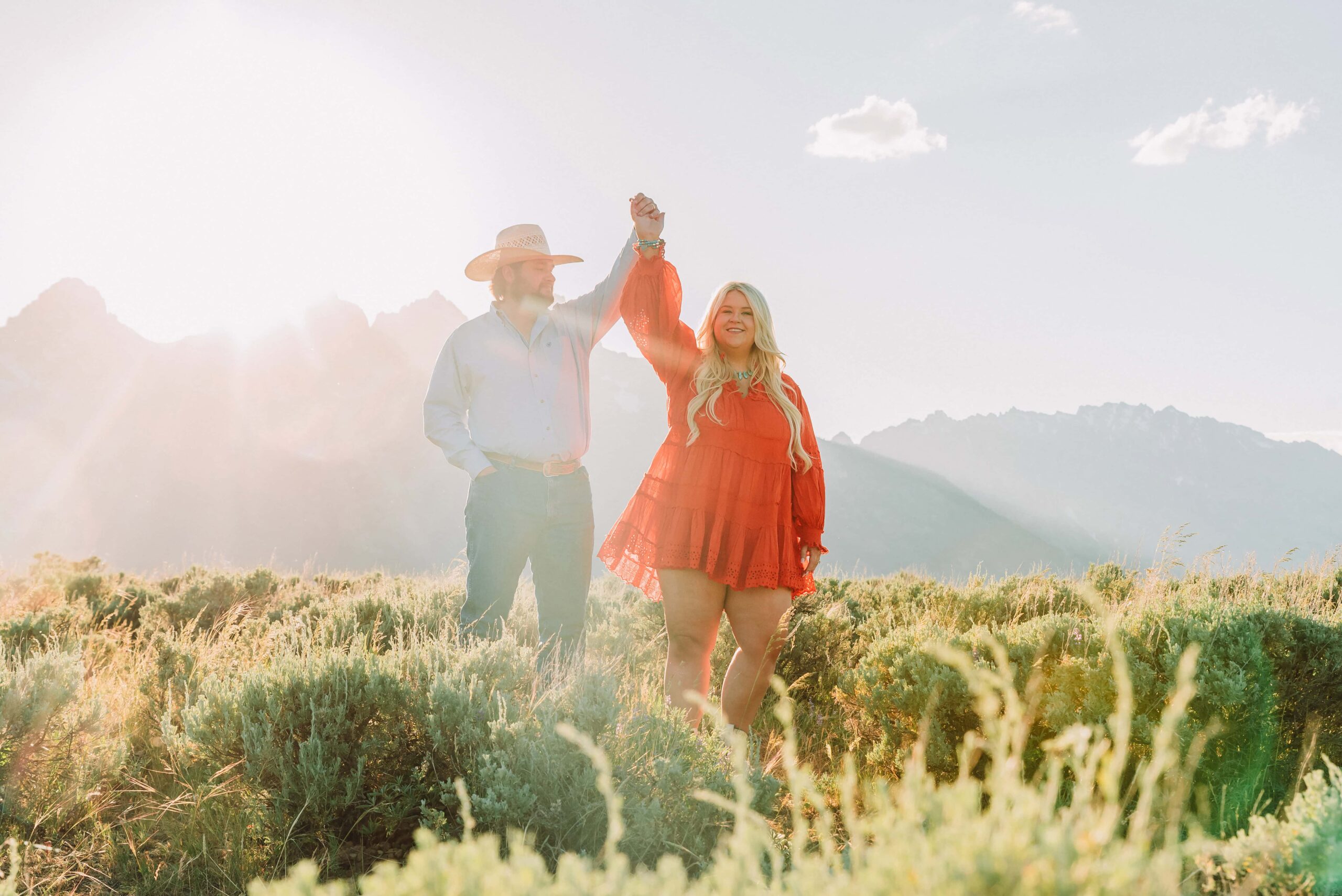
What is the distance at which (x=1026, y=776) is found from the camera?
3.60m

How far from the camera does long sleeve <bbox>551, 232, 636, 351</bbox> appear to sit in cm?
430

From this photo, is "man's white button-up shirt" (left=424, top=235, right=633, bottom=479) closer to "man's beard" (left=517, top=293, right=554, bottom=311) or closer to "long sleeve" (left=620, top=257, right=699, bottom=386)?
"man's beard" (left=517, top=293, right=554, bottom=311)

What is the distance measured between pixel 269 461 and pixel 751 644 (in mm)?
109637

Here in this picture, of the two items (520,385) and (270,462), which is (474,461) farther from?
(270,462)

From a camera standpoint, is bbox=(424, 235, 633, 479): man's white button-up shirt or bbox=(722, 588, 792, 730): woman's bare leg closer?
bbox=(722, 588, 792, 730): woman's bare leg

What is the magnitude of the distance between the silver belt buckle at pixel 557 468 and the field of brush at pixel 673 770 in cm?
99

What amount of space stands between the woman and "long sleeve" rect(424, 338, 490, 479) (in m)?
1.17

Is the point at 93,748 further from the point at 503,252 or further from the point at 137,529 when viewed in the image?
the point at 137,529

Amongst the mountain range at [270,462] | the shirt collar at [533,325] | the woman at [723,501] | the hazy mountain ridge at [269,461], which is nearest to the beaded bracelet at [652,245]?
the woman at [723,501]

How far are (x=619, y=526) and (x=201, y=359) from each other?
125191 millimetres

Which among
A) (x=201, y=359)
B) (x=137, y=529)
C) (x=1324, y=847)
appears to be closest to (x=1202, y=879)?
(x=1324, y=847)

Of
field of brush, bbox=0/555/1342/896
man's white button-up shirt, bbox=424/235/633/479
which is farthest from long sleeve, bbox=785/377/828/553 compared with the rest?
man's white button-up shirt, bbox=424/235/633/479

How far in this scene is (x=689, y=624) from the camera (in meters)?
3.43

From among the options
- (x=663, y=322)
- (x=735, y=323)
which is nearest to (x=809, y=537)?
(x=735, y=323)
